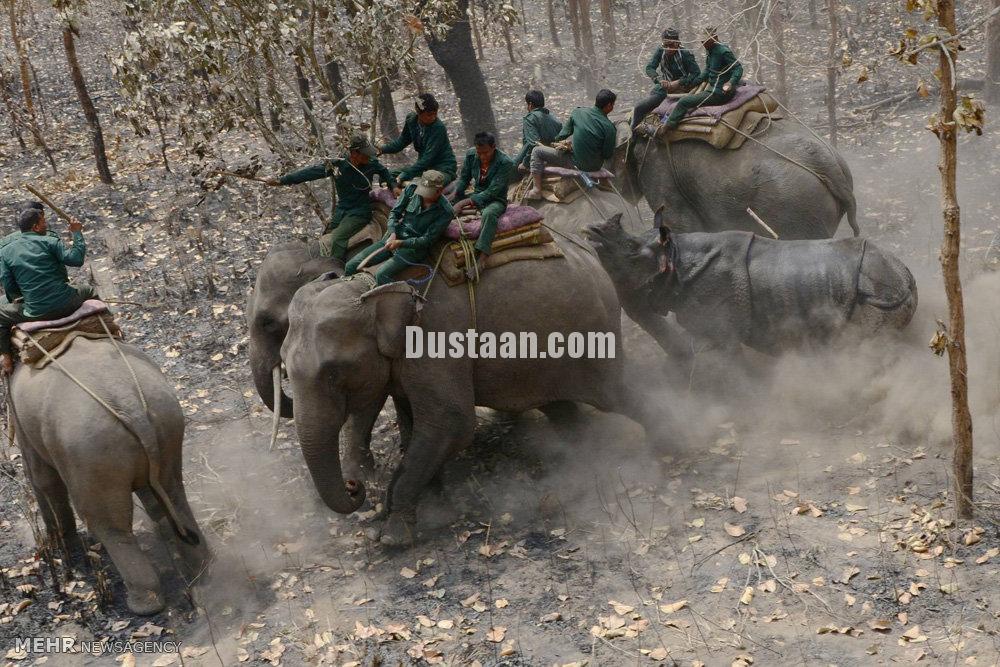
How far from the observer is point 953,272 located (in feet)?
20.6

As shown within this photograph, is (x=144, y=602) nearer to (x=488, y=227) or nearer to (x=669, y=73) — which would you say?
Result: (x=488, y=227)

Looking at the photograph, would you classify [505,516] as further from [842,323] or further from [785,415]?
[842,323]

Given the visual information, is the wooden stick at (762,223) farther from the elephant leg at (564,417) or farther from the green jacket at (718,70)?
the elephant leg at (564,417)

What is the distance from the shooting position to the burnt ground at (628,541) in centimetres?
620

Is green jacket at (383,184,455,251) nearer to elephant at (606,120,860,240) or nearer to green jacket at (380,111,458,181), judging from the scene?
green jacket at (380,111,458,181)

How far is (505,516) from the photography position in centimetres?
796

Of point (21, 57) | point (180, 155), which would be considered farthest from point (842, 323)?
point (21, 57)

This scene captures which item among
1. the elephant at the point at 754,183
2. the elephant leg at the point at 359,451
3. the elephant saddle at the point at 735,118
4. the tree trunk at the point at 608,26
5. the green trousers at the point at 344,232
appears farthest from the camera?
the tree trunk at the point at 608,26

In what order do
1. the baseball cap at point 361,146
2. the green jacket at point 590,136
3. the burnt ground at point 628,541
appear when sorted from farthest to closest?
the green jacket at point 590,136, the baseball cap at point 361,146, the burnt ground at point 628,541

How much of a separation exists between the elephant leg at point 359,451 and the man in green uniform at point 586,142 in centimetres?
354

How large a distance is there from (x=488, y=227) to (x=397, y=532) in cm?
242

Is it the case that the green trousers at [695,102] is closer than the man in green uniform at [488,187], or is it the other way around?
the man in green uniform at [488,187]

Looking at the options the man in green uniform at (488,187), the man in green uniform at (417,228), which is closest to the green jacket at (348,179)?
the man in green uniform at (488,187)

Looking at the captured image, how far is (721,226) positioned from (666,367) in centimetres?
194
